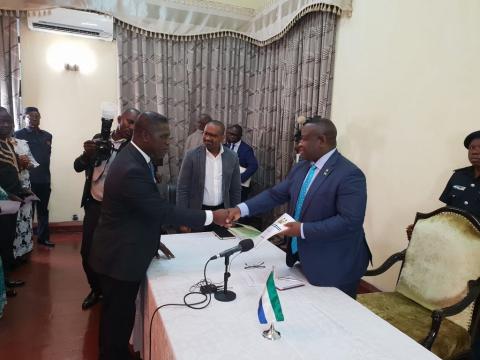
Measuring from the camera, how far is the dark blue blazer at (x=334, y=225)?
1.65m

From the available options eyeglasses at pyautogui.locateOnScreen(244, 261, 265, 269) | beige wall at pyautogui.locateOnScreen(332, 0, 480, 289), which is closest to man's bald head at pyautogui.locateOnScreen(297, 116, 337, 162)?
eyeglasses at pyautogui.locateOnScreen(244, 261, 265, 269)

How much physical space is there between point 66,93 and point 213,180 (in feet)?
10.2

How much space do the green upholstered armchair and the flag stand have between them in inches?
35.4

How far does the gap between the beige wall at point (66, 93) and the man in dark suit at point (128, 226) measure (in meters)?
3.64

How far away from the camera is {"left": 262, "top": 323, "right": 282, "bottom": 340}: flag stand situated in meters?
1.24

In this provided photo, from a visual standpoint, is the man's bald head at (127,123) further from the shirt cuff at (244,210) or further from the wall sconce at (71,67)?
the wall sconce at (71,67)

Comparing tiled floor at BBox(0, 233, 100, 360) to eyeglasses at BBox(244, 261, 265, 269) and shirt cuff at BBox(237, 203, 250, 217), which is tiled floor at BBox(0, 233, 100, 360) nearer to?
eyeglasses at BBox(244, 261, 265, 269)

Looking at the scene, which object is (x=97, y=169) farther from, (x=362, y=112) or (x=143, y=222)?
(x=362, y=112)

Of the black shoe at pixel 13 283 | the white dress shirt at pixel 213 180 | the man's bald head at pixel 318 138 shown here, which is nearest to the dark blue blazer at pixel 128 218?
the man's bald head at pixel 318 138

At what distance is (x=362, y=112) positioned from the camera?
3.29m

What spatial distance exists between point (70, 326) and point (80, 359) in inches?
17.3

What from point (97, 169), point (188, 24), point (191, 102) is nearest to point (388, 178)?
point (97, 169)

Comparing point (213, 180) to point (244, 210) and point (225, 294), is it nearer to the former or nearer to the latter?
point (244, 210)

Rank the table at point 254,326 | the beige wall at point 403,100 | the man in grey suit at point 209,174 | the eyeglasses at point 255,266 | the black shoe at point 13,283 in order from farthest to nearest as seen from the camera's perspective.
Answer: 1. the black shoe at point 13,283
2. the man in grey suit at point 209,174
3. the beige wall at point 403,100
4. the eyeglasses at point 255,266
5. the table at point 254,326
